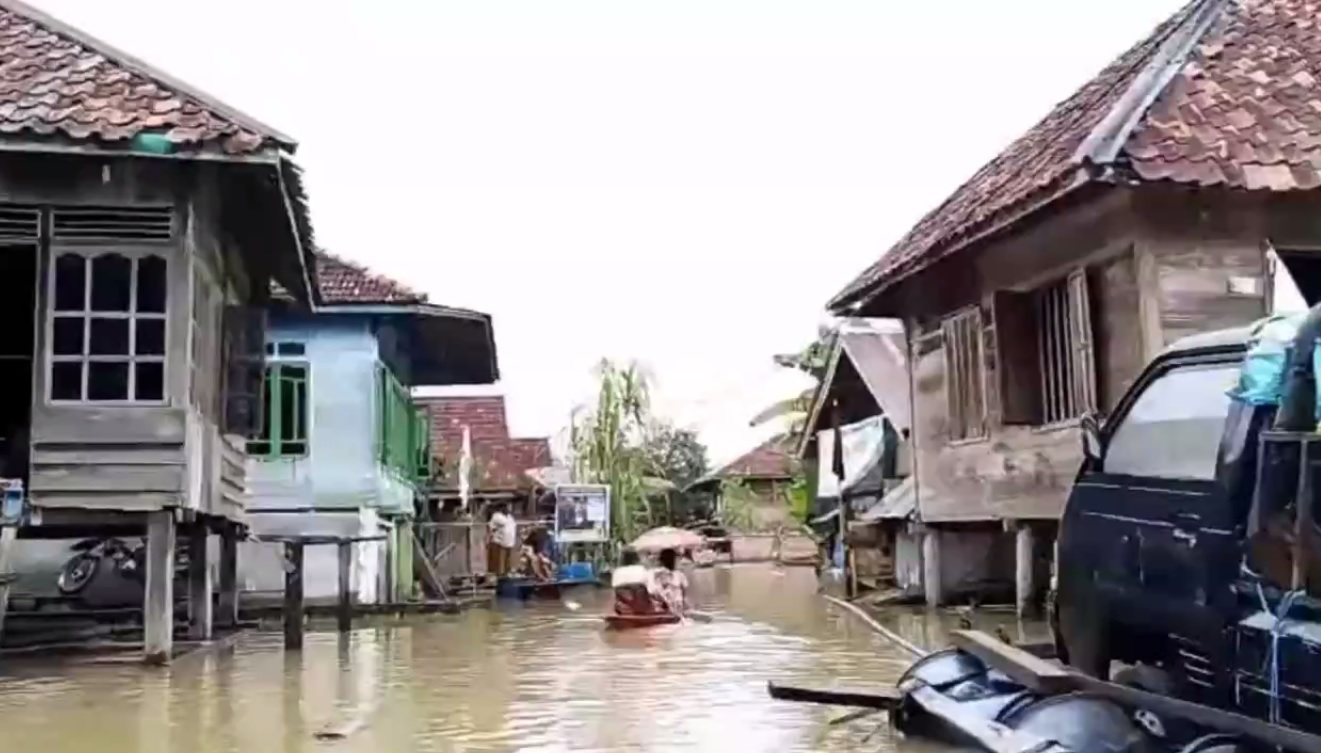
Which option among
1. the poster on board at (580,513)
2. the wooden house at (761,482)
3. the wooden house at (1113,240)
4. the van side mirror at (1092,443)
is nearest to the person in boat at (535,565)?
the poster on board at (580,513)

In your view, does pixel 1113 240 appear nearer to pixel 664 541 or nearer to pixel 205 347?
pixel 205 347

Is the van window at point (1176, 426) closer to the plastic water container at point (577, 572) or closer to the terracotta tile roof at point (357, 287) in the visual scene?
the terracotta tile roof at point (357, 287)

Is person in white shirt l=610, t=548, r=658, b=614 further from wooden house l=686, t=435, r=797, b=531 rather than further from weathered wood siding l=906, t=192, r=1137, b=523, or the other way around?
wooden house l=686, t=435, r=797, b=531

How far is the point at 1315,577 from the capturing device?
16.3 ft

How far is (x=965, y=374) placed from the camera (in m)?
→ 16.8

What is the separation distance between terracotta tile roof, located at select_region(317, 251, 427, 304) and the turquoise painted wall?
0.38 m

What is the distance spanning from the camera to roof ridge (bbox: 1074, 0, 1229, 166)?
11625mm

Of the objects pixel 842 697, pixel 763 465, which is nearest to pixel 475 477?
pixel 763 465

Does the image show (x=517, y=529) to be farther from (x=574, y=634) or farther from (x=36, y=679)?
(x=36, y=679)

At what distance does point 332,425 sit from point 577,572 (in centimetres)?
951

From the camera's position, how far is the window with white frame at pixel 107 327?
13.3 m

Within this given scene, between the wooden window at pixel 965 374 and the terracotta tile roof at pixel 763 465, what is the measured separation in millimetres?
35364

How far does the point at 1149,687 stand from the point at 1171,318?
20.6 ft

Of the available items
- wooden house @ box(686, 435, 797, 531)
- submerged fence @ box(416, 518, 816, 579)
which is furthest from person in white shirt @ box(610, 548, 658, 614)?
wooden house @ box(686, 435, 797, 531)
